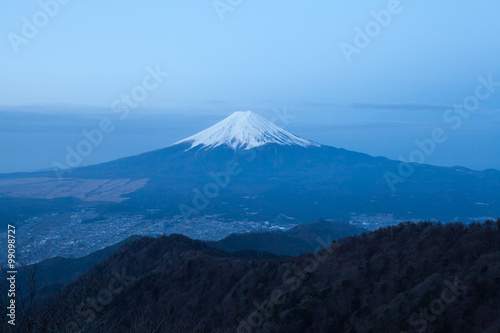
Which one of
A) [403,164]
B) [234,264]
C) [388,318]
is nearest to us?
[388,318]

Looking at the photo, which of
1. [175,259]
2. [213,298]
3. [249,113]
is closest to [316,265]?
[213,298]

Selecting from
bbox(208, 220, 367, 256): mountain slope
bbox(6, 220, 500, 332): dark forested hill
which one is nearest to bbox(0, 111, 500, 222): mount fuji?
bbox(208, 220, 367, 256): mountain slope

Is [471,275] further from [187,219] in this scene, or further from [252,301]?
[187,219]

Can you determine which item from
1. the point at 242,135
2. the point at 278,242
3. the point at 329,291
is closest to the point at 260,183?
the point at 242,135

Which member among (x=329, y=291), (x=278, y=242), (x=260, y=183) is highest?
(x=329, y=291)

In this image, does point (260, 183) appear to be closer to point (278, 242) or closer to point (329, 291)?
point (278, 242)

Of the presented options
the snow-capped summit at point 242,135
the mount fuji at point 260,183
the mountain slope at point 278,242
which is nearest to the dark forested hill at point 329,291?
the mountain slope at point 278,242

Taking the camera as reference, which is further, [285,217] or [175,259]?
[285,217]
